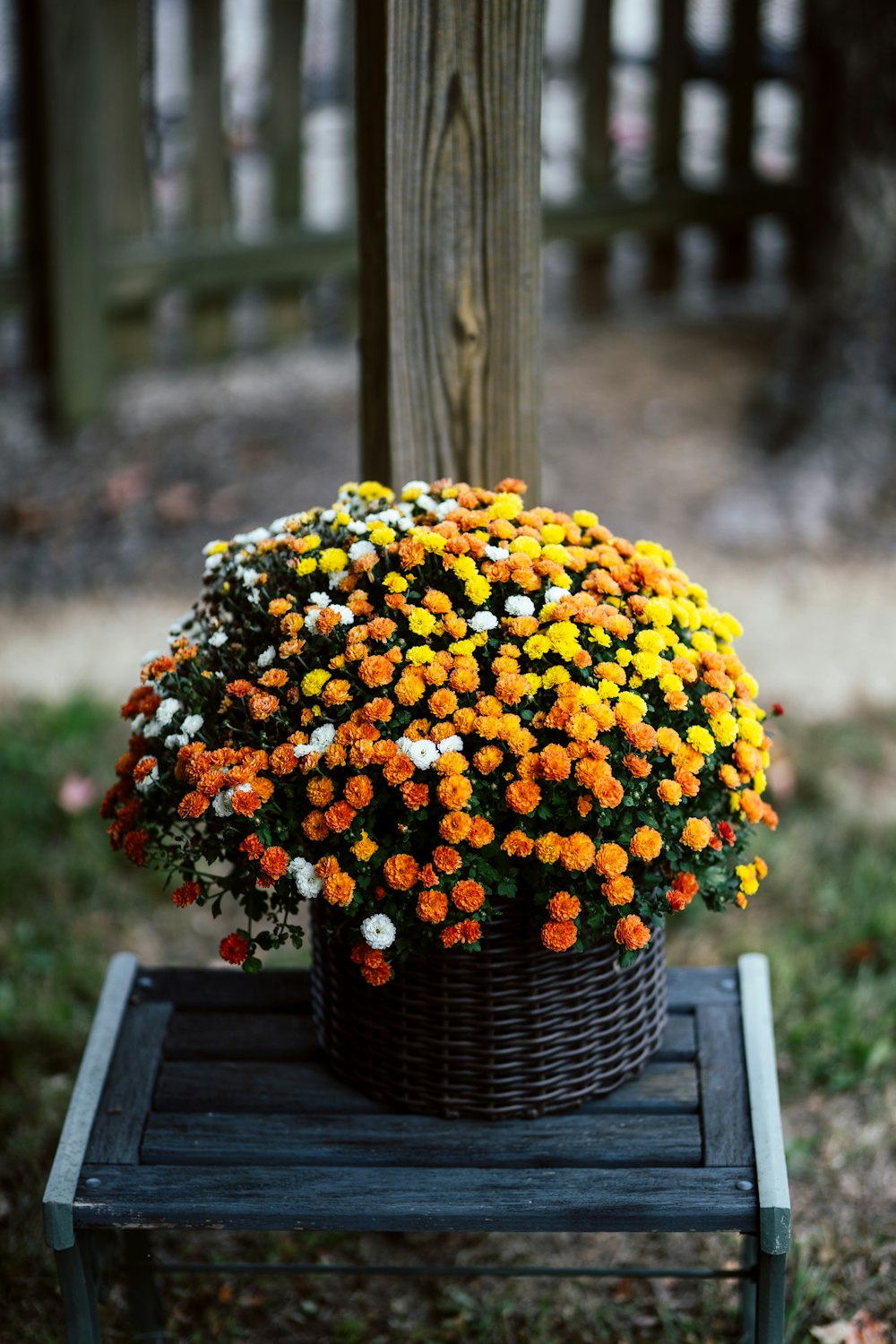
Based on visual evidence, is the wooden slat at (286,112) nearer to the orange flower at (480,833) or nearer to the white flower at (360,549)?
the white flower at (360,549)

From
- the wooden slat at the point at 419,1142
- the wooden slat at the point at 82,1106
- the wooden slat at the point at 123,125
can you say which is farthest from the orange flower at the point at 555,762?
the wooden slat at the point at 123,125

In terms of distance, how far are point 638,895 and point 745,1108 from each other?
1.00ft

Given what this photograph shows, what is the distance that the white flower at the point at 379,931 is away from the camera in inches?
56.7

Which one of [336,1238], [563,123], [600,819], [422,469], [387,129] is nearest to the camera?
[600,819]

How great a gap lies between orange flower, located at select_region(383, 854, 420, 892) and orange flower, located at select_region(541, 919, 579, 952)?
14 cm

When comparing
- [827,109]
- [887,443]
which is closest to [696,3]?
[827,109]

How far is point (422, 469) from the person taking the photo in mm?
1979

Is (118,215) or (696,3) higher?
(696,3)

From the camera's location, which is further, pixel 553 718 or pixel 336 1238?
pixel 336 1238

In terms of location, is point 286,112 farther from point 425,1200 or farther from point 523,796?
point 425,1200

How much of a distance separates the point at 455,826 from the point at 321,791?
140mm

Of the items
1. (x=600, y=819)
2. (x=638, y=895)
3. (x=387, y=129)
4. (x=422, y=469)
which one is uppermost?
(x=387, y=129)

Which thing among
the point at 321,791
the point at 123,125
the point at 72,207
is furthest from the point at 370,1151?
the point at 123,125

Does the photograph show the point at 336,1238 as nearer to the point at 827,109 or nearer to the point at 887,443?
the point at 887,443
